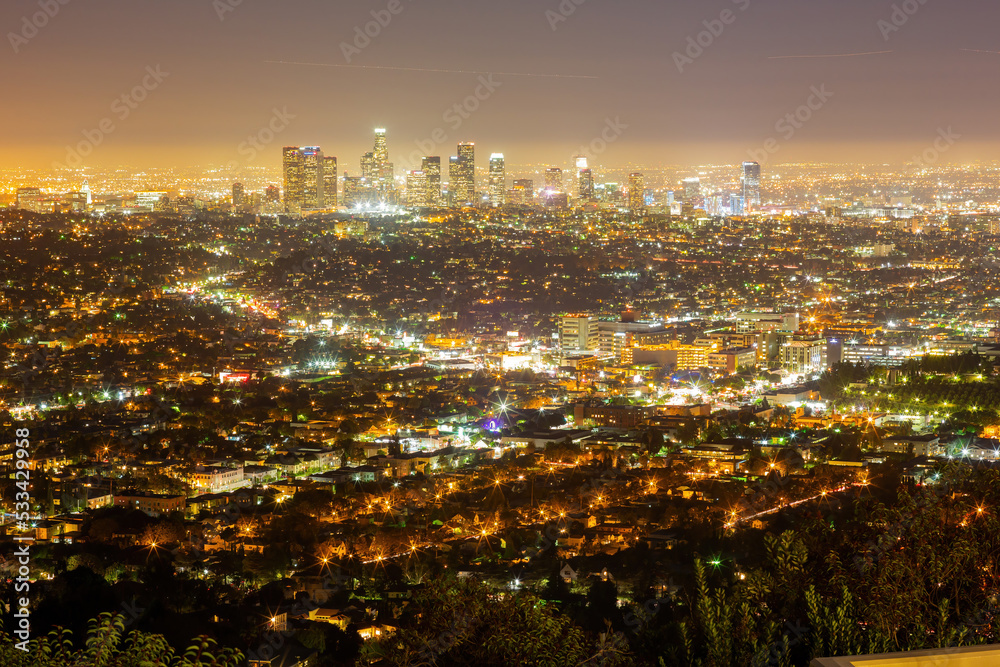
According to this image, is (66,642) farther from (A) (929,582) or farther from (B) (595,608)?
(B) (595,608)

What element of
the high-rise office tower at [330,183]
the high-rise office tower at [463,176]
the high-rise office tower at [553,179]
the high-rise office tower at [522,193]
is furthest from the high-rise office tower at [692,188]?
the high-rise office tower at [330,183]

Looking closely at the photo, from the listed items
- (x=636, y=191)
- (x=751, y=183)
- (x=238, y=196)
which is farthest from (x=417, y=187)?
(x=751, y=183)

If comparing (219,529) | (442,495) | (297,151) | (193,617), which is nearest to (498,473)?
(442,495)

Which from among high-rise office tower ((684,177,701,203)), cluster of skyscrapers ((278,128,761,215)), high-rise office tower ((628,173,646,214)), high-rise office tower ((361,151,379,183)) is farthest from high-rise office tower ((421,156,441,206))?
high-rise office tower ((684,177,701,203))

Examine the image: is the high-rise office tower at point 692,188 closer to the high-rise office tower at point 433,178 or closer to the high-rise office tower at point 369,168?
the high-rise office tower at point 433,178

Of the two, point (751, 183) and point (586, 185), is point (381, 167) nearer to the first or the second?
point (586, 185)
